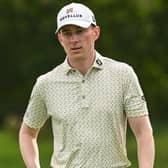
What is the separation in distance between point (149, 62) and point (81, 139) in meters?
19.5

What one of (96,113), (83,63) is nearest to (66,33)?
(83,63)

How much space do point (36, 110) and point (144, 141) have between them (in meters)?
0.82

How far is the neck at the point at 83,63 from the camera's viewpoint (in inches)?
236

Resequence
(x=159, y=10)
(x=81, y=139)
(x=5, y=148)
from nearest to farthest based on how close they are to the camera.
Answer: (x=81, y=139) < (x=5, y=148) < (x=159, y=10)

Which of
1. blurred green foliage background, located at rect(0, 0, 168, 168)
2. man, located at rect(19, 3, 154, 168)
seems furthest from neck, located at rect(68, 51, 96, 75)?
blurred green foliage background, located at rect(0, 0, 168, 168)

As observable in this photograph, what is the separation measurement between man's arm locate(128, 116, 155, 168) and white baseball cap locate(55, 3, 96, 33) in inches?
26.9

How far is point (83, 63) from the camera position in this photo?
6.01m

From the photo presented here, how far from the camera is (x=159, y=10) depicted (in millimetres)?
24984

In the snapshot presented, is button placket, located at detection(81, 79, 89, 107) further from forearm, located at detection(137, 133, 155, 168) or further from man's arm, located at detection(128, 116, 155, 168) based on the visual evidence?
forearm, located at detection(137, 133, 155, 168)

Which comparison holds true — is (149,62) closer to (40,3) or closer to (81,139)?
(40,3)

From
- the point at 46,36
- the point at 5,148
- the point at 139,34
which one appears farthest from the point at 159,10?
the point at 5,148

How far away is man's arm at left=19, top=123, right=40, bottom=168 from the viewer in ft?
20.5

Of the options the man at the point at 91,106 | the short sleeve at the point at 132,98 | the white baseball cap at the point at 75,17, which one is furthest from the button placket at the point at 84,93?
the white baseball cap at the point at 75,17

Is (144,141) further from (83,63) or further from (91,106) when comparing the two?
(83,63)
